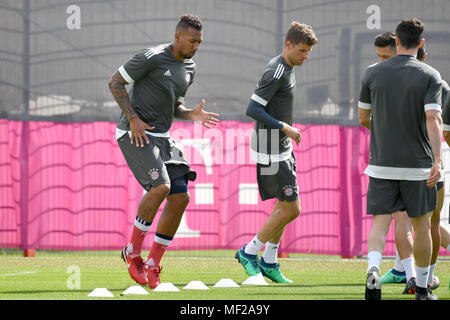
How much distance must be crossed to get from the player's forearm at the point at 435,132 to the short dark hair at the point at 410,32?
0.52m

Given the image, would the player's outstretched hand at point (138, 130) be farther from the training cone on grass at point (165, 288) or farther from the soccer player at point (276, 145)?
the training cone on grass at point (165, 288)

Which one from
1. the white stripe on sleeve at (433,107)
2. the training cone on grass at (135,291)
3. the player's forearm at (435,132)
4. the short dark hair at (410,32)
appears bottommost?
the training cone on grass at (135,291)

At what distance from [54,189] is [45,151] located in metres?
0.53

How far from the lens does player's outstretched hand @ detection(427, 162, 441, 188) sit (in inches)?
209

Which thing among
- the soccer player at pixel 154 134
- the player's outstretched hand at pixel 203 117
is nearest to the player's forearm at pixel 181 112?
the player's outstretched hand at pixel 203 117

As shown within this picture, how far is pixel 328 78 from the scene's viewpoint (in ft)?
36.3

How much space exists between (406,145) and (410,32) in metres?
0.74

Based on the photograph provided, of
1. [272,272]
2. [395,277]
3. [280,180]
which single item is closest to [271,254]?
[272,272]

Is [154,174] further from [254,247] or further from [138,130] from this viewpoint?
[254,247]

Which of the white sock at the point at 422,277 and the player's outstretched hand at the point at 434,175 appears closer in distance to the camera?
the player's outstretched hand at the point at 434,175

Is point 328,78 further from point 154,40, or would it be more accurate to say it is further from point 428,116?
point 428,116

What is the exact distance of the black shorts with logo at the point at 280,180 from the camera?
732cm

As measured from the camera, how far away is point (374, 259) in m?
5.30

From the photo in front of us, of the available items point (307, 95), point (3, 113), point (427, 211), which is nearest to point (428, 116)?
point (427, 211)
